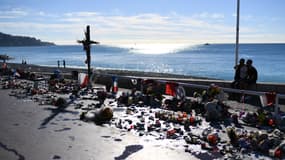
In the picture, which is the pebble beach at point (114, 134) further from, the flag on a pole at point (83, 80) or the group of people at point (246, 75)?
the flag on a pole at point (83, 80)

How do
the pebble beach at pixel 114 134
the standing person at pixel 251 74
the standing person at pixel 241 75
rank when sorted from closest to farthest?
the pebble beach at pixel 114 134 → the standing person at pixel 251 74 → the standing person at pixel 241 75

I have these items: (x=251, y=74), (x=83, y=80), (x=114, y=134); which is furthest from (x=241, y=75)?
(x=83, y=80)

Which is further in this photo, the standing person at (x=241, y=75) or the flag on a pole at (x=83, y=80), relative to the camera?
the flag on a pole at (x=83, y=80)

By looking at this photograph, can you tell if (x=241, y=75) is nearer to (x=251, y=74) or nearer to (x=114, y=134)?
(x=251, y=74)

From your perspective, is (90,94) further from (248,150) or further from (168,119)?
(248,150)

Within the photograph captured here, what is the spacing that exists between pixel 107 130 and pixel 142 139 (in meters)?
1.25

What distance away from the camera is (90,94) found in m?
15.2

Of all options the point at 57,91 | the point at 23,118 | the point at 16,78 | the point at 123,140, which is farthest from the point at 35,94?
the point at 123,140

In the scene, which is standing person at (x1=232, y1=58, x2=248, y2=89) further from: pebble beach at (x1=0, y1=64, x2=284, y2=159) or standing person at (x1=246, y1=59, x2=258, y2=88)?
pebble beach at (x1=0, y1=64, x2=284, y2=159)

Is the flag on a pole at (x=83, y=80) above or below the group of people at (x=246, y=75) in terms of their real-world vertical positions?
below

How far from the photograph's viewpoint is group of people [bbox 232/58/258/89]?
12795 mm

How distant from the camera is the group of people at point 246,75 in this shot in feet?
42.0

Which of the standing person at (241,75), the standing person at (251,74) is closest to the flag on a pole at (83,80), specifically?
the standing person at (241,75)

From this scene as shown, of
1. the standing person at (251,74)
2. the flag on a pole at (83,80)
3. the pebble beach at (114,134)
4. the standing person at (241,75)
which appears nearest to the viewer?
the pebble beach at (114,134)
